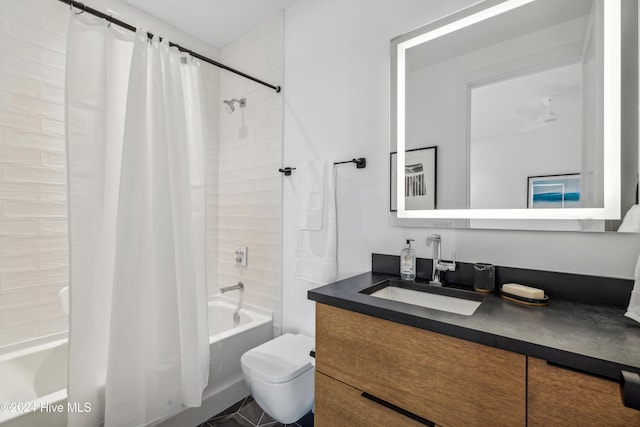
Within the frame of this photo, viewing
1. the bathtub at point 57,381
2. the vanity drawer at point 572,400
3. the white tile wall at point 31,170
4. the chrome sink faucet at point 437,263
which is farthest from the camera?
the white tile wall at point 31,170

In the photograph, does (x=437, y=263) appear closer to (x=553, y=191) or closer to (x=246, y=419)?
(x=553, y=191)

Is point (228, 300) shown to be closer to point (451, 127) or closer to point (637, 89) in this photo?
point (451, 127)

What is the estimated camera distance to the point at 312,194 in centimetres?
172

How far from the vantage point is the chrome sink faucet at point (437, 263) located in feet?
4.25

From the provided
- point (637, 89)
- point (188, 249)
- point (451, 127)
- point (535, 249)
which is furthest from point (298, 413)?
point (637, 89)

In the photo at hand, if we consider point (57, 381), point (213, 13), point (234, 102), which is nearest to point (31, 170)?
point (57, 381)

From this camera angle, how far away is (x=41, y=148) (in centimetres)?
168

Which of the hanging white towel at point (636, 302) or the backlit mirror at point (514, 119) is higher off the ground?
the backlit mirror at point (514, 119)

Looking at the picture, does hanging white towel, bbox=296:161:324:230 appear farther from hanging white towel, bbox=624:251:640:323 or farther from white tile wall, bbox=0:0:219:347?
white tile wall, bbox=0:0:219:347

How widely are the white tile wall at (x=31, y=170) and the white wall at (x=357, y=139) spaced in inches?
51.4

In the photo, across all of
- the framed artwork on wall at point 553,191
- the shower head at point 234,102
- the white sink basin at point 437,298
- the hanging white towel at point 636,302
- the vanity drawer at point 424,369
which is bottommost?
the vanity drawer at point 424,369

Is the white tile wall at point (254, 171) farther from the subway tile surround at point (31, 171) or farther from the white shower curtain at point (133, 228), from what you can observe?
the subway tile surround at point (31, 171)

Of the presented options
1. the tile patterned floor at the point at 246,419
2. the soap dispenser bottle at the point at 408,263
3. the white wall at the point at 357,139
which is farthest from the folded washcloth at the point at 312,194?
the tile patterned floor at the point at 246,419

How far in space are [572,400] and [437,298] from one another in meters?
0.61
